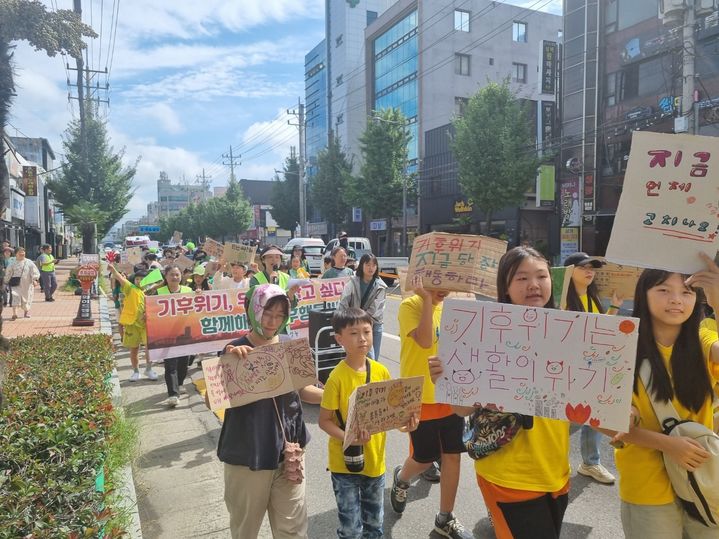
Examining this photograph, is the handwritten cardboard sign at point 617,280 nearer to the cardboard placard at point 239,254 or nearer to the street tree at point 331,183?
the cardboard placard at point 239,254

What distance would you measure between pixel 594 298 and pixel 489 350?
2.54m

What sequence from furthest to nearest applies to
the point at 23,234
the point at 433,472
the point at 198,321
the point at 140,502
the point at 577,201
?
the point at 23,234, the point at 577,201, the point at 198,321, the point at 433,472, the point at 140,502

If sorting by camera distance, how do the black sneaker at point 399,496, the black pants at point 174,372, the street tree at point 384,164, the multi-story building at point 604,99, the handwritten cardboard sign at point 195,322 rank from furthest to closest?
the street tree at point 384,164, the multi-story building at point 604,99, the black pants at point 174,372, the handwritten cardboard sign at point 195,322, the black sneaker at point 399,496

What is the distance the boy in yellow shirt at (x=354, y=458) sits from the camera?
9.29 ft

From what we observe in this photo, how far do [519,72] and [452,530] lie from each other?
47466mm

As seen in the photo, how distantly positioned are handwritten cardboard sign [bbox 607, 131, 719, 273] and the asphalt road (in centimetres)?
219

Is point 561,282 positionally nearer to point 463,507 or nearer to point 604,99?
point 463,507

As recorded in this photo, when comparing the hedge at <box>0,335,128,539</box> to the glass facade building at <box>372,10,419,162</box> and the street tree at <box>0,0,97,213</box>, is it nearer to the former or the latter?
the street tree at <box>0,0,97,213</box>

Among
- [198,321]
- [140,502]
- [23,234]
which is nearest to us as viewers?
[140,502]

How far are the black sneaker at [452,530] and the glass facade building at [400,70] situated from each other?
3837 cm

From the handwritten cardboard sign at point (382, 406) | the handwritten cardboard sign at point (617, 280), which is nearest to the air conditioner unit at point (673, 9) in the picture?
the handwritten cardboard sign at point (617, 280)

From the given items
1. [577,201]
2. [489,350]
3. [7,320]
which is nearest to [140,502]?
[489,350]

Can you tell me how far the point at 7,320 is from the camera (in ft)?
42.1

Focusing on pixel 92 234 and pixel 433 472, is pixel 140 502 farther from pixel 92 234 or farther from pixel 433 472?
pixel 92 234
